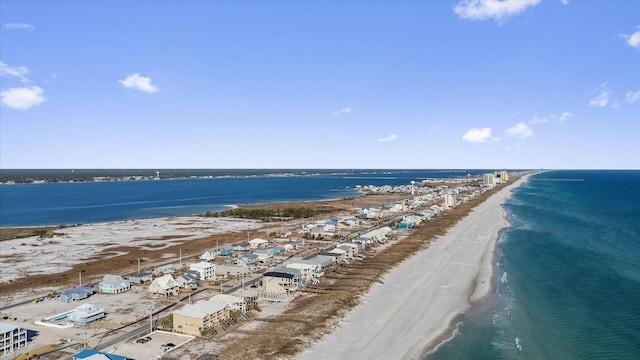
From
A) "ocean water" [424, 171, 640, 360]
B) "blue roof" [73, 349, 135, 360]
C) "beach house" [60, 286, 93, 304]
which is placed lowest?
"ocean water" [424, 171, 640, 360]

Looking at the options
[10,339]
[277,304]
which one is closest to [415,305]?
[277,304]

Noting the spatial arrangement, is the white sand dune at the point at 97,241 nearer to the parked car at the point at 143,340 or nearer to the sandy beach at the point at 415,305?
the parked car at the point at 143,340

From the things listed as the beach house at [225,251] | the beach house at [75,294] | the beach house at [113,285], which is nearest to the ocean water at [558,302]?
the beach house at [113,285]

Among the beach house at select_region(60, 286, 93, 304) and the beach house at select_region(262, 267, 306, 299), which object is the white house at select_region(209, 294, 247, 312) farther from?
the beach house at select_region(60, 286, 93, 304)

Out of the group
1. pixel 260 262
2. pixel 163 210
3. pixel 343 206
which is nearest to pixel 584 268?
pixel 260 262

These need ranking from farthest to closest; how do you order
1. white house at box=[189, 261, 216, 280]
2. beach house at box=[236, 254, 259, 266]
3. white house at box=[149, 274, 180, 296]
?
beach house at box=[236, 254, 259, 266]
white house at box=[189, 261, 216, 280]
white house at box=[149, 274, 180, 296]

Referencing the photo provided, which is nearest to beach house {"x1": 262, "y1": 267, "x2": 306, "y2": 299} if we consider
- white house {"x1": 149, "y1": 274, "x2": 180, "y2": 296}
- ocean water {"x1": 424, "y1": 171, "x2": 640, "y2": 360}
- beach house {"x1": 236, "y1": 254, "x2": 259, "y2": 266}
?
white house {"x1": 149, "y1": 274, "x2": 180, "y2": 296}
